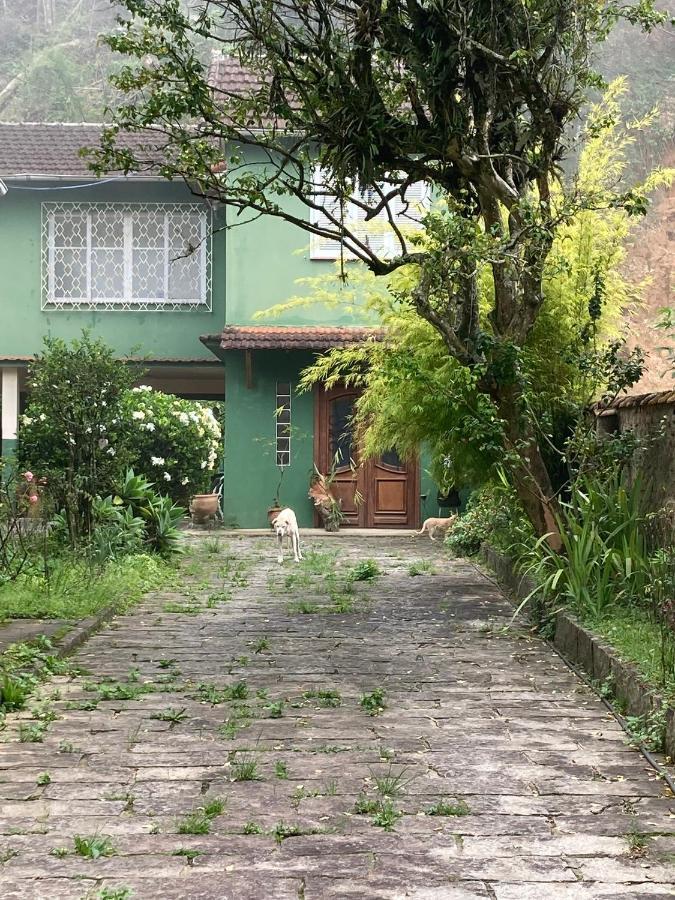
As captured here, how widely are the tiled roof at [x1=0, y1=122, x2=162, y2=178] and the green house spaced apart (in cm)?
6

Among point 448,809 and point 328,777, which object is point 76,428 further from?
point 448,809

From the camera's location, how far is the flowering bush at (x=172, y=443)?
50.3ft

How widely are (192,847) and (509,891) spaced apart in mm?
1154

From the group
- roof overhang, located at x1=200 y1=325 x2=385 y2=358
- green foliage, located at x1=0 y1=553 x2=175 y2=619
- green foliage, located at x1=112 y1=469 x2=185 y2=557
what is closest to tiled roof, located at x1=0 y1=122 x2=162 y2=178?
roof overhang, located at x1=200 y1=325 x2=385 y2=358

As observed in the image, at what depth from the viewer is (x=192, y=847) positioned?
4094mm

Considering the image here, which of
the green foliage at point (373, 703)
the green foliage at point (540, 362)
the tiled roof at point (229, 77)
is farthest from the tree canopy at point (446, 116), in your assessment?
the tiled roof at point (229, 77)

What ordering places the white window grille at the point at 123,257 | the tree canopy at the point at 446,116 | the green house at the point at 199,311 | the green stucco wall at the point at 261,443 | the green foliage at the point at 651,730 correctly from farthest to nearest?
1. the white window grille at the point at 123,257
2. the green stucco wall at the point at 261,443
3. the green house at the point at 199,311
4. the tree canopy at the point at 446,116
5. the green foliage at the point at 651,730

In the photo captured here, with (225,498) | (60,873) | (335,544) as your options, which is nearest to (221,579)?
(335,544)

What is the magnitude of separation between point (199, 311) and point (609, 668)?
1520 cm

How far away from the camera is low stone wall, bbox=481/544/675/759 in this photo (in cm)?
563

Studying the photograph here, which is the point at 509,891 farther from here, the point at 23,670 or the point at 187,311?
the point at 187,311

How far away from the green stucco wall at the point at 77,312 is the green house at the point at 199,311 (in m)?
0.02

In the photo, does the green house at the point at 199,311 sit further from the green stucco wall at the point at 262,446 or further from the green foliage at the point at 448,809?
the green foliage at the point at 448,809

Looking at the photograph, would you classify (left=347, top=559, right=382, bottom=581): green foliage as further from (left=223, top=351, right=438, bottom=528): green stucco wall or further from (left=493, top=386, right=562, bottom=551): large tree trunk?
(left=223, top=351, right=438, bottom=528): green stucco wall
